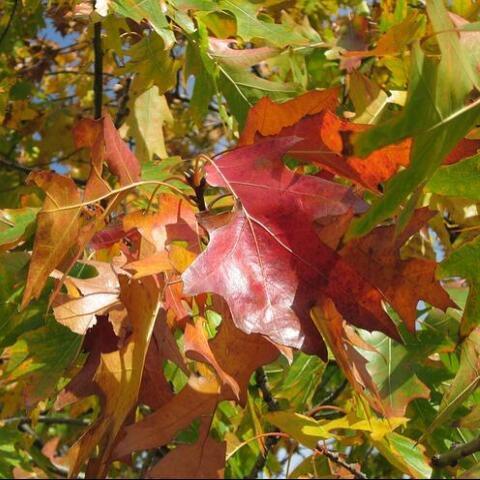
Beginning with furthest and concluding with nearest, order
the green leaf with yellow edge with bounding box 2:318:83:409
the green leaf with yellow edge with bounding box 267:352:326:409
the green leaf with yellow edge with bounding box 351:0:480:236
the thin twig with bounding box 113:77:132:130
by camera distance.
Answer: the thin twig with bounding box 113:77:132:130, the green leaf with yellow edge with bounding box 267:352:326:409, the green leaf with yellow edge with bounding box 2:318:83:409, the green leaf with yellow edge with bounding box 351:0:480:236

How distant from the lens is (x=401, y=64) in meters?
1.75

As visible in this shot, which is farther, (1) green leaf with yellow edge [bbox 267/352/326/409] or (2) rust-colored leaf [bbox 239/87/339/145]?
(1) green leaf with yellow edge [bbox 267/352/326/409]

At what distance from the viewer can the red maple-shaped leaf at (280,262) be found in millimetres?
890

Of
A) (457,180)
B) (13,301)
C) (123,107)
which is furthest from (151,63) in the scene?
(123,107)

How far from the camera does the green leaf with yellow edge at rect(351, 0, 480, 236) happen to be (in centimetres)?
74

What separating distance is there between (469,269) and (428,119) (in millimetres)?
340

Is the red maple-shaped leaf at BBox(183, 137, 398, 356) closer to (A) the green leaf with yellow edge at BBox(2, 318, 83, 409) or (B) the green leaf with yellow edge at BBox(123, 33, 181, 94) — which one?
(A) the green leaf with yellow edge at BBox(2, 318, 83, 409)

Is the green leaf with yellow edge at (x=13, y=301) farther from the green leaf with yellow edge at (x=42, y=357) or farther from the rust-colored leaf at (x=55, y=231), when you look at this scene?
the rust-colored leaf at (x=55, y=231)

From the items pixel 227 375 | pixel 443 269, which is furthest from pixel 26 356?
pixel 443 269

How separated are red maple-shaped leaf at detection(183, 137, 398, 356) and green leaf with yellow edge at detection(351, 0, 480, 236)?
13cm

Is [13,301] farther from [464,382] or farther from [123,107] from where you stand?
[123,107]

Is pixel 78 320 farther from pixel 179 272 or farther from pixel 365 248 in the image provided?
pixel 365 248

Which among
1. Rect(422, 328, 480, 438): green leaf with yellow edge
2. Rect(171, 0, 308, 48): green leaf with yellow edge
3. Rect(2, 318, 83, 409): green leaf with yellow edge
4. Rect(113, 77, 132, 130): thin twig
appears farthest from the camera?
Rect(113, 77, 132, 130): thin twig

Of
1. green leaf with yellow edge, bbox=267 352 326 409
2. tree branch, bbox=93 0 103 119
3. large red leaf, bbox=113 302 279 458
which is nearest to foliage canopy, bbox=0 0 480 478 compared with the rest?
large red leaf, bbox=113 302 279 458
